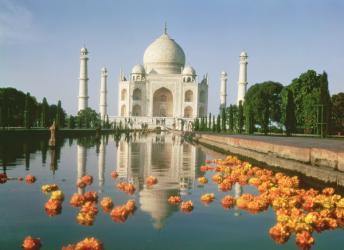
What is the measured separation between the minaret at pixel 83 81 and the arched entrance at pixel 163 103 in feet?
39.4

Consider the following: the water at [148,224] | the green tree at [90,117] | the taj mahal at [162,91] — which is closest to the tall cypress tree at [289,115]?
the water at [148,224]

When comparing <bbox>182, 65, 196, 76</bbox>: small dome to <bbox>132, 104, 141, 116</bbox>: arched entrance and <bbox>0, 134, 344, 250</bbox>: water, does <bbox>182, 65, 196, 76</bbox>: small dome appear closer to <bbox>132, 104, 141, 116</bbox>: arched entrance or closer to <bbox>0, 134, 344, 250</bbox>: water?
<bbox>132, 104, 141, 116</bbox>: arched entrance

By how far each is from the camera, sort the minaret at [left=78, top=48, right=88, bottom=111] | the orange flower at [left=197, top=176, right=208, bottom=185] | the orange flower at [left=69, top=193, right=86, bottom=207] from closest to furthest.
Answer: the orange flower at [left=69, top=193, right=86, bottom=207]
the orange flower at [left=197, top=176, right=208, bottom=185]
the minaret at [left=78, top=48, right=88, bottom=111]

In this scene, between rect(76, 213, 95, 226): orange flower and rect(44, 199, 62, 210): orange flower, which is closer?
rect(76, 213, 95, 226): orange flower

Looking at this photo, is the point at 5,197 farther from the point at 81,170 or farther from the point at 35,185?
the point at 81,170

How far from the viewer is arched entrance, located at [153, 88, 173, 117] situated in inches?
2446

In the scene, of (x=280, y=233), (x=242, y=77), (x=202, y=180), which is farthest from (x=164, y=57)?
(x=280, y=233)

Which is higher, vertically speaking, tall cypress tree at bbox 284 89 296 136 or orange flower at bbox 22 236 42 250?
tall cypress tree at bbox 284 89 296 136

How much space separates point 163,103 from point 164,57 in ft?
20.2

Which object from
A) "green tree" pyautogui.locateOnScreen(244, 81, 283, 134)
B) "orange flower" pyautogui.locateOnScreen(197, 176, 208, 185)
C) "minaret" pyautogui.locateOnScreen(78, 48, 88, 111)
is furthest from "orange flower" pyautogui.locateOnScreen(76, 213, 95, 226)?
"minaret" pyautogui.locateOnScreen(78, 48, 88, 111)

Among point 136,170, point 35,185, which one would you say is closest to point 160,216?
point 35,185

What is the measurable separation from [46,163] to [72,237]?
506cm

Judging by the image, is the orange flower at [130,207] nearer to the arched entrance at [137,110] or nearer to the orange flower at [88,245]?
the orange flower at [88,245]

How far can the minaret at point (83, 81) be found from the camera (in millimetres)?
52406
